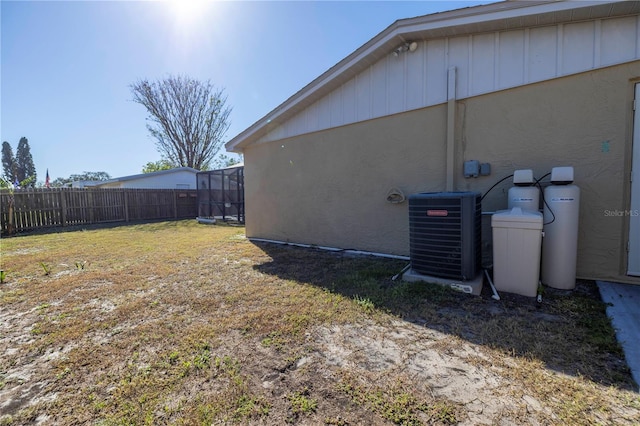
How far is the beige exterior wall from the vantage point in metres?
3.19

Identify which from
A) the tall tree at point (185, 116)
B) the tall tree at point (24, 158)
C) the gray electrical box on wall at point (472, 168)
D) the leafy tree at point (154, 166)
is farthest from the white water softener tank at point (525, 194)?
the tall tree at point (24, 158)

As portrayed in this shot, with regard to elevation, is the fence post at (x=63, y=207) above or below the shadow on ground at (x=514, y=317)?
above

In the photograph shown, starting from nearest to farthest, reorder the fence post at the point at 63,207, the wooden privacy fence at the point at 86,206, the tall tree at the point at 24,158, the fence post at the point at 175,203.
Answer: the wooden privacy fence at the point at 86,206 → the fence post at the point at 63,207 → the fence post at the point at 175,203 → the tall tree at the point at 24,158

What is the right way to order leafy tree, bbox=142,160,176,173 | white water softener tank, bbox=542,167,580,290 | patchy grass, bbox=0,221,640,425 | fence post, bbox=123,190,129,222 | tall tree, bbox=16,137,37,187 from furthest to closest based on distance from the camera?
tall tree, bbox=16,137,37,187, leafy tree, bbox=142,160,176,173, fence post, bbox=123,190,129,222, white water softener tank, bbox=542,167,580,290, patchy grass, bbox=0,221,640,425

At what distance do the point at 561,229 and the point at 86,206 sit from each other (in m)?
16.1

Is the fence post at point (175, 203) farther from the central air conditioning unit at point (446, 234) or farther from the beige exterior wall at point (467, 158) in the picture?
the central air conditioning unit at point (446, 234)

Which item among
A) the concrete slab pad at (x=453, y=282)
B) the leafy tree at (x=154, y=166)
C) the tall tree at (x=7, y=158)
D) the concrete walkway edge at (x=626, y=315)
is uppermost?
the tall tree at (x=7, y=158)

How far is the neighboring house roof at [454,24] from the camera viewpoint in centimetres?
304

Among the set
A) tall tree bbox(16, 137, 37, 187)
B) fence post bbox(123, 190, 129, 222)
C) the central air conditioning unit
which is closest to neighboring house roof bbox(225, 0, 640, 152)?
the central air conditioning unit

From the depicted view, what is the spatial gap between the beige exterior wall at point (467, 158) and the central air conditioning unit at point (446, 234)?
3.37 ft

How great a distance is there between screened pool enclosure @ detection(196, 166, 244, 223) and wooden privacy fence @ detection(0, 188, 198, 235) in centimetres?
296

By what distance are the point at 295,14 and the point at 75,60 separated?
29.0ft

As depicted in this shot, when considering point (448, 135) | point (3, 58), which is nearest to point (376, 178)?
point (448, 135)

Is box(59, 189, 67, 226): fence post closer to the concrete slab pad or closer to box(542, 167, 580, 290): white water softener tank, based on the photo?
the concrete slab pad
